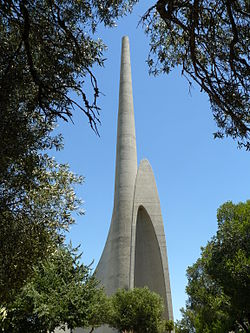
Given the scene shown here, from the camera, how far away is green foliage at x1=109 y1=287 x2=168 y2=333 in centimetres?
2383

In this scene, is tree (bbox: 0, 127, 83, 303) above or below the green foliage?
above

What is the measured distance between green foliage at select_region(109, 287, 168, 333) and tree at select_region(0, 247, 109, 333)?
580cm

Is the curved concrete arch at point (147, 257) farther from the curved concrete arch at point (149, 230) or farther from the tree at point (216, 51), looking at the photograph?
the tree at point (216, 51)

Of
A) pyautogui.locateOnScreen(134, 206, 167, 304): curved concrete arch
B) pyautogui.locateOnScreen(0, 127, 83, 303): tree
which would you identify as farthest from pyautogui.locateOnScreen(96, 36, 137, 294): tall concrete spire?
pyautogui.locateOnScreen(0, 127, 83, 303): tree

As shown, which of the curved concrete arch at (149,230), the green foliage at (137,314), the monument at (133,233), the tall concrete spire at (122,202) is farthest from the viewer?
the tall concrete spire at (122,202)

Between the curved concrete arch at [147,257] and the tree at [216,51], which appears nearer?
the tree at [216,51]

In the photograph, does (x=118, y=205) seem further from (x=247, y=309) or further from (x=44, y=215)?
(x=44, y=215)

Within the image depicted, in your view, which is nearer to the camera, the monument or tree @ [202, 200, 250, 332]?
tree @ [202, 200, 250, 332]

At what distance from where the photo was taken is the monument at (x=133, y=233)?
28.8 m

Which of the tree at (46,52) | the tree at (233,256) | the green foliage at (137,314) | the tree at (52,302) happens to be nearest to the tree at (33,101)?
the tree at (46,52)

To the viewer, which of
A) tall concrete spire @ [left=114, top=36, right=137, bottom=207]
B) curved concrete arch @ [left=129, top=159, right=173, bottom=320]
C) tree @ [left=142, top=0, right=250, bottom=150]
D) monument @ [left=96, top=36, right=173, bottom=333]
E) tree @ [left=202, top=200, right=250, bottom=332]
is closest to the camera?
tree @ [left=142, top=0, right=250, bottom=150]

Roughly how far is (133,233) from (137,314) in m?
6.65

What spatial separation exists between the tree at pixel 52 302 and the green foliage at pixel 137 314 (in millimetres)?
5804

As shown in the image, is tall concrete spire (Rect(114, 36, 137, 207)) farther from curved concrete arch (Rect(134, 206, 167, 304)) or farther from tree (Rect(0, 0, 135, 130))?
tree (Rect(0, 0, 135, 130))
